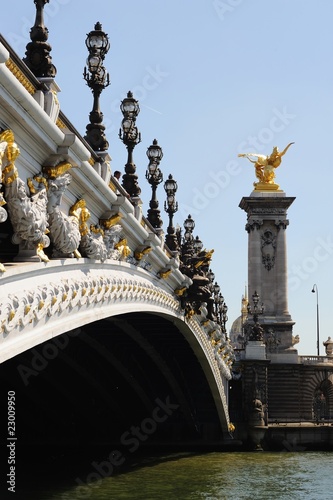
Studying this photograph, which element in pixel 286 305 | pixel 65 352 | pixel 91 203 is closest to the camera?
pixel 91 203

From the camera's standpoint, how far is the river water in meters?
28.6

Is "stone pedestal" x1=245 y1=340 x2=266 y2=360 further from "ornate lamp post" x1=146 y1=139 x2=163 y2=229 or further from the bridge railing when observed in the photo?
"ornate lamp post" x1=146 y1=139 x2=163 y2=229

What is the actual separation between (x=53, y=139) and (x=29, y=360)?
16432 mm

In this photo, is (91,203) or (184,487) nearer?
(91,203)

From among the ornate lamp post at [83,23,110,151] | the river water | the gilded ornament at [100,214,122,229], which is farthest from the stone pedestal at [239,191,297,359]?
the ornate lamp post at [83,23,110,151]

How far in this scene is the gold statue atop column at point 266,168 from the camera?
3570 inches

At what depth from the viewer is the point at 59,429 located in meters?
41.2

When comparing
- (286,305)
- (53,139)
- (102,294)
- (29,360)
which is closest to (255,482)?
(29,360)

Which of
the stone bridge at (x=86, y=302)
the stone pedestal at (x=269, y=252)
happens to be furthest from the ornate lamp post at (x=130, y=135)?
the stone pedestal at (x=269, y=252)

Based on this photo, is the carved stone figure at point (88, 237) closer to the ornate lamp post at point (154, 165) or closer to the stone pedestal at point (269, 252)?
the ornate lamp post at point (154, 165)

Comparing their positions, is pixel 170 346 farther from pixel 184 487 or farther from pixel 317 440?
pixel 317 440

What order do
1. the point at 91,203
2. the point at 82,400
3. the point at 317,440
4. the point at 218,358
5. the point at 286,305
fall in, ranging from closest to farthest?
the point at 91,203 → the point at 82,400 → the point at 218,358 → the point at 317,440 → the point at 286,305

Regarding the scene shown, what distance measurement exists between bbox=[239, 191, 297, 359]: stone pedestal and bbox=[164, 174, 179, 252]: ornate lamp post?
177ft

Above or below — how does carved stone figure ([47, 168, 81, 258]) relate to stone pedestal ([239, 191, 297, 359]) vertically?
below
